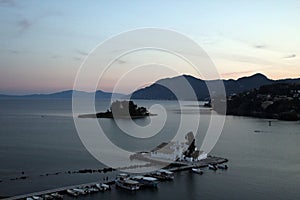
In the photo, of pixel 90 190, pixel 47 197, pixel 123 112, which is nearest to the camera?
pixel 47 197

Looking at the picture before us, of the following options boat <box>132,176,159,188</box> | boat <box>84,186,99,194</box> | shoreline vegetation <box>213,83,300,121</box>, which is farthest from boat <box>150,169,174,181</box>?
shoreline vegetation <box>213,83,300,121</box>

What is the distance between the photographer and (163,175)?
10.9 meters

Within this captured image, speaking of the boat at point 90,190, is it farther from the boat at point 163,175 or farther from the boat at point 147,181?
the boat at point 163,175

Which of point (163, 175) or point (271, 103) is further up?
point (271, 103)

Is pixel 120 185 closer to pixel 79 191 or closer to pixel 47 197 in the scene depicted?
pixel 79 191

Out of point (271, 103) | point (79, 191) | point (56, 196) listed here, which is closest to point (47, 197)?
point (56, 196)

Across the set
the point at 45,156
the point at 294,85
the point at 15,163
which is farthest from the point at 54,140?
the point at 294,85

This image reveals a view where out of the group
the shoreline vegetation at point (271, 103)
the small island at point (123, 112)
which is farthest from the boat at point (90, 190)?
the small island at point (123, 112)

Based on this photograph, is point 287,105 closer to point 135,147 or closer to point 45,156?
point 135,147

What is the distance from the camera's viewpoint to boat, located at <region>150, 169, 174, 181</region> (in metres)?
10.7

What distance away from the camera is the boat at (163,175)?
10711mm

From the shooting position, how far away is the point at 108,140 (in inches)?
792

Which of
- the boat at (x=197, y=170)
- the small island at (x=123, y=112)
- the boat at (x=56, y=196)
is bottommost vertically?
the boat at (x=56, y=196)

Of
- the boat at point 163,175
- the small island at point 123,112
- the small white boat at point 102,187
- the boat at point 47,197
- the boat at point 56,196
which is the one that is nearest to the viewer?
the boat at point 47,197
